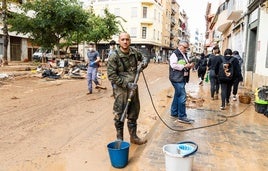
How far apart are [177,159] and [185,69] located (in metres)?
3.27

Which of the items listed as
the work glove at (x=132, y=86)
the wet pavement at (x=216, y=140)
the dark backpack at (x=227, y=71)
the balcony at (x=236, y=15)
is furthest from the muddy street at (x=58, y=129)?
the balcony at (x=236, y=15)

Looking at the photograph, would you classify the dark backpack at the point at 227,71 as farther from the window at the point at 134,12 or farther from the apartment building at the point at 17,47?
the window at the point at 134,12

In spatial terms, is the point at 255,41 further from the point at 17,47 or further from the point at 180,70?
the point at 17,47

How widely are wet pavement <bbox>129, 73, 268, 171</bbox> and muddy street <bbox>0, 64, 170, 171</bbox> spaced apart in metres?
0.39

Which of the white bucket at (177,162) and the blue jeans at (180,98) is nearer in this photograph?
the white bucket at (177,162)

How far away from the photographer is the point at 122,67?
5.02 m

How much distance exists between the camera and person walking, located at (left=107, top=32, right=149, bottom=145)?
4.90m

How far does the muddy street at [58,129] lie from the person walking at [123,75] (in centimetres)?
62

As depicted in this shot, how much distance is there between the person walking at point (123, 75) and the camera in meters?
4.90

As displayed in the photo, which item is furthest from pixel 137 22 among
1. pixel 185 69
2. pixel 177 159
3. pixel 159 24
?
pixel 177 159

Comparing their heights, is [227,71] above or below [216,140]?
above

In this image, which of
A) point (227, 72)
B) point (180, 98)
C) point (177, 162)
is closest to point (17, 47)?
point (227, 72)

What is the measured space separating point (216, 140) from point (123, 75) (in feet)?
7.06

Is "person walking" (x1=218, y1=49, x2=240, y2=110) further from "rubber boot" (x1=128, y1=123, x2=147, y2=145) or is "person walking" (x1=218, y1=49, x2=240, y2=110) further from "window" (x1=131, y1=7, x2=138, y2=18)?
"window" (x1=131, y1=7, x2=138, y2=18)
